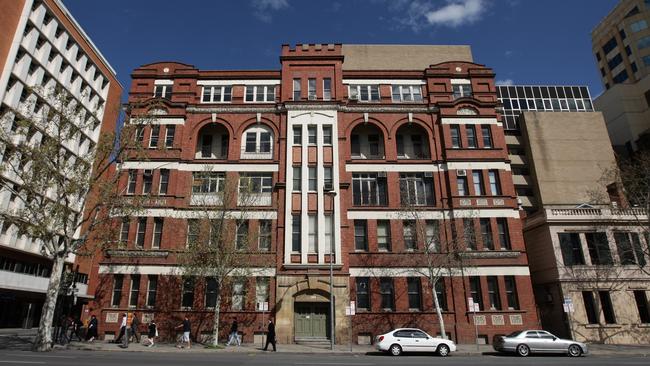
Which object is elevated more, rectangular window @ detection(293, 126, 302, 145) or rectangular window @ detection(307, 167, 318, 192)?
rectangular window @ detection(293, 126, 302, 145)

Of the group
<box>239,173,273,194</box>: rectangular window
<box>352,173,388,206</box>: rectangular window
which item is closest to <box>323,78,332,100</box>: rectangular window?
<box>352,173,388,206</box>: rectangular window

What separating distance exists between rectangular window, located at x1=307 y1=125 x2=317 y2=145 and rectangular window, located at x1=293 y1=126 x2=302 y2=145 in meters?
→ 0.72

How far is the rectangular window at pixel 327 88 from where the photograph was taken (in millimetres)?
35812

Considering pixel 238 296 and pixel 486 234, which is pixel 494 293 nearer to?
Result: pixel 486 234

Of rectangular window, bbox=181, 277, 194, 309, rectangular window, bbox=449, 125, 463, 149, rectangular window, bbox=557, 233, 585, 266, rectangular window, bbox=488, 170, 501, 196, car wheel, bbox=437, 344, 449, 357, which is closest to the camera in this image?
car wheel, bbox=437, 344, 449, 357

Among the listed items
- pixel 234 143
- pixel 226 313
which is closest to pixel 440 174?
pixel 234 143

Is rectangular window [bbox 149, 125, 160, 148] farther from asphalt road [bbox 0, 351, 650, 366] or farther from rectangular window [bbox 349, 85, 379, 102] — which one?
asphalt road [bbox 0, 351, 650, 366]

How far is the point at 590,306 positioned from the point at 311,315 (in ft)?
69.1

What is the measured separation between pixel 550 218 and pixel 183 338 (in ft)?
94.9

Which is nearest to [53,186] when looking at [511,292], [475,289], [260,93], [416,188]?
[260,93]

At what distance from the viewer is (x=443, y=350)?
22656 mm

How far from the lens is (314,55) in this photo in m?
36.7

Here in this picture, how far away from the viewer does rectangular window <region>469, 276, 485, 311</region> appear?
99.3ft

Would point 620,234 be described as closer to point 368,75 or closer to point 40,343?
point 368,75
